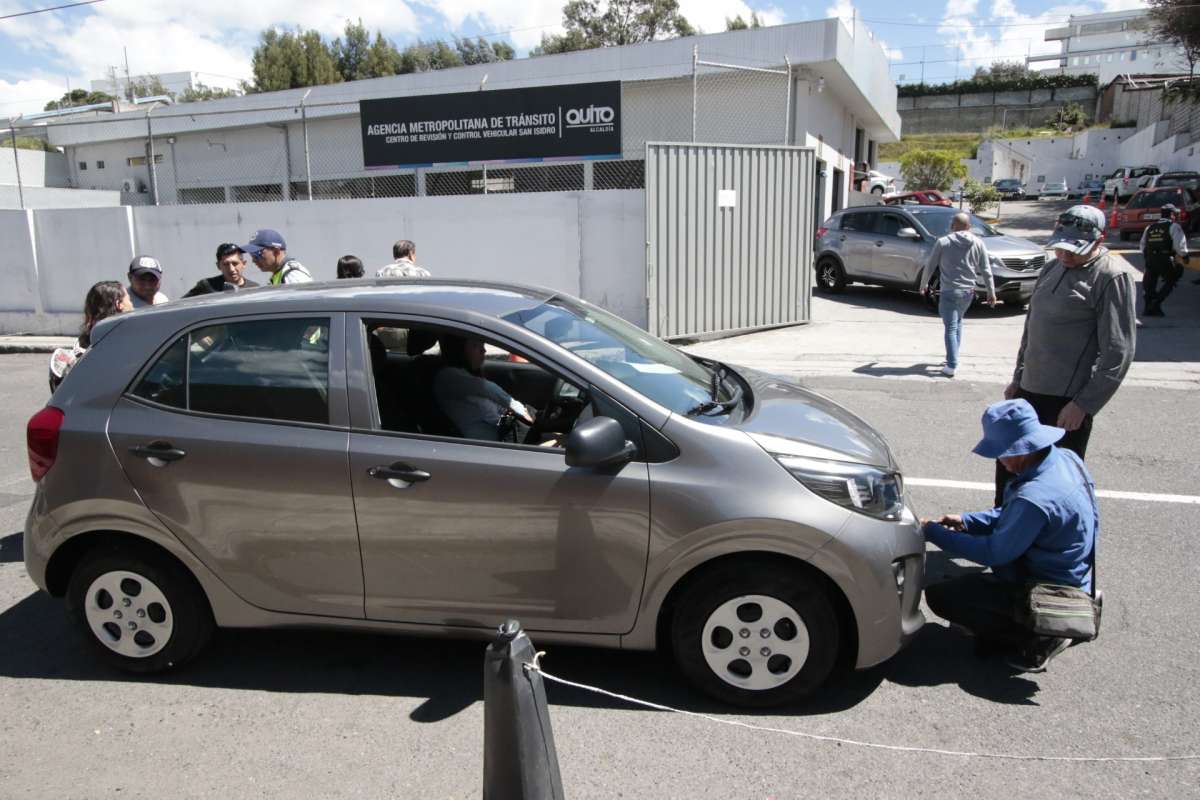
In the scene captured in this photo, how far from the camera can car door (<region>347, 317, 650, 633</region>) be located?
3.17 metres

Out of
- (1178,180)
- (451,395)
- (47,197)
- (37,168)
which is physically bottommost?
(451,395)

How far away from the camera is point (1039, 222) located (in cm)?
3556

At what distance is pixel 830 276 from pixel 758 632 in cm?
1479

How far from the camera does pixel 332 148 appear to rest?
24.7m

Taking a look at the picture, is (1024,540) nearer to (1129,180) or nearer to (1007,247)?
(1007,247)

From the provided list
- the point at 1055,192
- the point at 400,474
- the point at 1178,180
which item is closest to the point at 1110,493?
the point at 400,474

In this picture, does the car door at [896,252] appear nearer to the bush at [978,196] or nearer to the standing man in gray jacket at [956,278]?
the standing man in gray jacket at [956,278]

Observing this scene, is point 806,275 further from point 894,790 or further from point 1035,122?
point 1035,122

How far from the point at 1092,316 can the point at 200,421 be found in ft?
14.0

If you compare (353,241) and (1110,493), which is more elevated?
(353,241)

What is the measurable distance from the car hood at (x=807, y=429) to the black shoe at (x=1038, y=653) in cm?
89

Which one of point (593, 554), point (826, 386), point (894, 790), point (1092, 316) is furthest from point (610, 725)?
point (826, 386)

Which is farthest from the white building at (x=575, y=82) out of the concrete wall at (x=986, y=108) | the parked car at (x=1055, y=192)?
the concrete wall at (x=986, y=108)

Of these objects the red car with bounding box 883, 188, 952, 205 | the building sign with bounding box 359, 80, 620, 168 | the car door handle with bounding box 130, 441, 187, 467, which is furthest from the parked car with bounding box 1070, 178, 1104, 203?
the car door handle with bounding box 130, 441, 187, 467
